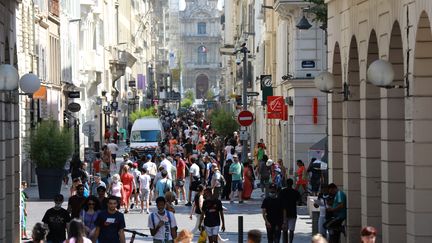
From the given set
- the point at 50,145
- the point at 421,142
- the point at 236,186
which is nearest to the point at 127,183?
the point at 50,145

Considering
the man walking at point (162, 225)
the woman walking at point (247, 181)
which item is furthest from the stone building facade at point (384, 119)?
the woman walking at point (247, 181)

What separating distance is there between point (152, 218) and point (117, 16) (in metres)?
70.6

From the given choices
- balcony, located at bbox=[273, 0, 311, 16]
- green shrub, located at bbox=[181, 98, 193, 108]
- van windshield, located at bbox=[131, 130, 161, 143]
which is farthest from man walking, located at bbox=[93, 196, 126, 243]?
green shrub, located at bbox=[181, 98, 193, 108]

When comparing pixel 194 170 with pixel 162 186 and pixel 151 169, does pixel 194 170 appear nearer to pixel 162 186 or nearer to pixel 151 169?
pixel 151 169

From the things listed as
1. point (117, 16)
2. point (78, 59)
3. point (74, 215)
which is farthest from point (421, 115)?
point (117, 16)

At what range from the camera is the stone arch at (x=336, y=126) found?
27141mm

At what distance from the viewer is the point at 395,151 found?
68.7ft

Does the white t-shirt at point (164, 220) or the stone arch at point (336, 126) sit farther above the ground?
the stone arch at point (336, 126)

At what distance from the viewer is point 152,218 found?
20969 millimetres

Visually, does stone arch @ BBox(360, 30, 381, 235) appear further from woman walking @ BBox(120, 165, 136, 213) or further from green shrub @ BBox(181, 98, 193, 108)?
green shrub @ BBox(181, 98, 193, 108)

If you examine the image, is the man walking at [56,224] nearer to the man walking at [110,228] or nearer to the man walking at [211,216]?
the man walking at [110,228]

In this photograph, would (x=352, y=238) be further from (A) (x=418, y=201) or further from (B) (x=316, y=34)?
(B) (x=316, y=34)

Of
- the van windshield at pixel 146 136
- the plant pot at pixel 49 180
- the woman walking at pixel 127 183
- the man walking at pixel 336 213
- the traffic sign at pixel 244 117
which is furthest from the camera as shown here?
the van windshield at pixel 146 136

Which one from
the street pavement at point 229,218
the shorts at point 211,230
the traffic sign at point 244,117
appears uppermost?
the traffic sign at point 244,117
